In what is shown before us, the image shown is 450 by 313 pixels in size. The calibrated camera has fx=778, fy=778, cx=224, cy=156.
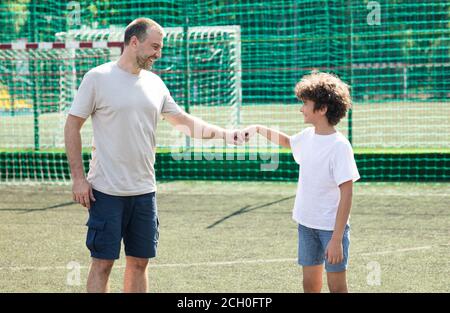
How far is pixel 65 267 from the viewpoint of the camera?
20.5 ft

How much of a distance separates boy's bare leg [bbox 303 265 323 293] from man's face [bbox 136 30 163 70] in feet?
4.92

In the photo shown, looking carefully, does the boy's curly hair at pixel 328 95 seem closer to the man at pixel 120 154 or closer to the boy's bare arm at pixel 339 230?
the boy's bare arm at pixel 339 230

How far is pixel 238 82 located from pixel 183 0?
4.02 m

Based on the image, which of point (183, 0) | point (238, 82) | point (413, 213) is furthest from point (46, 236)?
point (238, 82)

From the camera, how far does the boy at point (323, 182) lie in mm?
4180

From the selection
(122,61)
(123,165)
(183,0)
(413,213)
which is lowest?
(413,213)

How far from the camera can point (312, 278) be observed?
14.3ft

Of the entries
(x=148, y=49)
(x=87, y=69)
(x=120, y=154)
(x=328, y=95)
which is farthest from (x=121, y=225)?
(x=87, y=69)

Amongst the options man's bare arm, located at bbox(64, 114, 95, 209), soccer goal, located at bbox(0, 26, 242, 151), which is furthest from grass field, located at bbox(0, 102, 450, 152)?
man's bare arm, located at bbox(64, 114, 95, 209)

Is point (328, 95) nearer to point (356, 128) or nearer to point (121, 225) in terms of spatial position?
point (121, 225)

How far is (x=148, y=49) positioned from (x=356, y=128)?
13.5 meters

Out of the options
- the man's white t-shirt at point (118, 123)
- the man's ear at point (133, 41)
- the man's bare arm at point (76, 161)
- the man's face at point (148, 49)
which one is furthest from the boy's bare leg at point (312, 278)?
the man's ear at point (133, 41)

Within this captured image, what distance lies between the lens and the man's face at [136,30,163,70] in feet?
14.8
